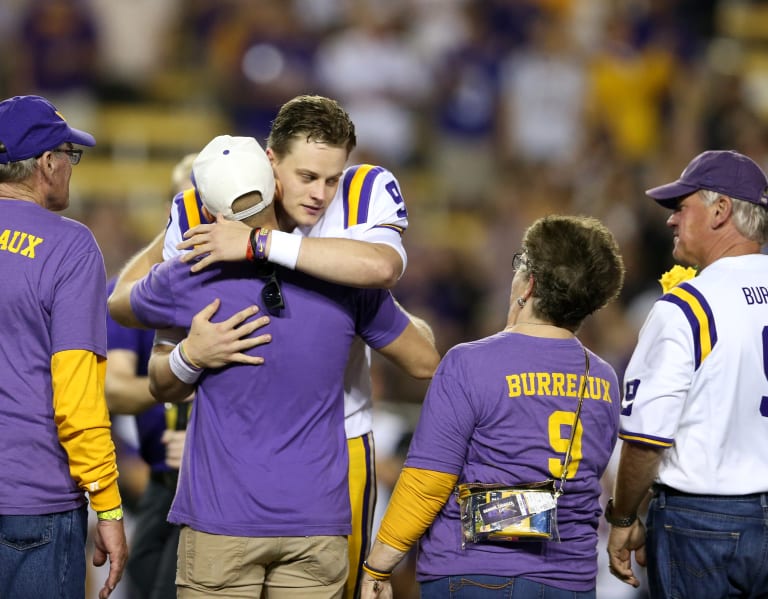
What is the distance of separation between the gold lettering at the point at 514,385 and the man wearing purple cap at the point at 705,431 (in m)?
0.44

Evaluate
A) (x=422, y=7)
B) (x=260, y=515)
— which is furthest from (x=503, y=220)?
(x=260, y=515)

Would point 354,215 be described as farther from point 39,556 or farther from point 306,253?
point 39,556

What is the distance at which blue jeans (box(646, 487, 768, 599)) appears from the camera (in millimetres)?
3119

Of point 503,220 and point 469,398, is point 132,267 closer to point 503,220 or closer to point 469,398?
point 469,398

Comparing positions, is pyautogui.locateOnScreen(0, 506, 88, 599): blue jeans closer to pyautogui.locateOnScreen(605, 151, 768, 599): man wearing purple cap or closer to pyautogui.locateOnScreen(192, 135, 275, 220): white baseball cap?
pyautogui.locateOnScreen(192, 135, 275, 220): white baseball cap

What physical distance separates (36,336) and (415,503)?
105 centimetres

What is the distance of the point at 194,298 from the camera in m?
2.95

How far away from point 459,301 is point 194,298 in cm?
609

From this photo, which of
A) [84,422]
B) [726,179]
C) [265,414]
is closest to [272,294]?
[265,414]

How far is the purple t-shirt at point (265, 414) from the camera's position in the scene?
2.90 metres

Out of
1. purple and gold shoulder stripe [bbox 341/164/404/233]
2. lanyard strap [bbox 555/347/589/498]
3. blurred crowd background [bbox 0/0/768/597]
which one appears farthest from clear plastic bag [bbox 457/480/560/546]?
blurred crowd background [bbox 0/0/768/597]

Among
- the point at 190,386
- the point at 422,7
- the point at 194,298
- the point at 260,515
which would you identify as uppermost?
the point at 422,7

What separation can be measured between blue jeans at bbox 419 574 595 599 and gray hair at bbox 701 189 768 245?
1.14 meters

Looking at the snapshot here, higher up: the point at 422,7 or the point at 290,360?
the point at 422,7
